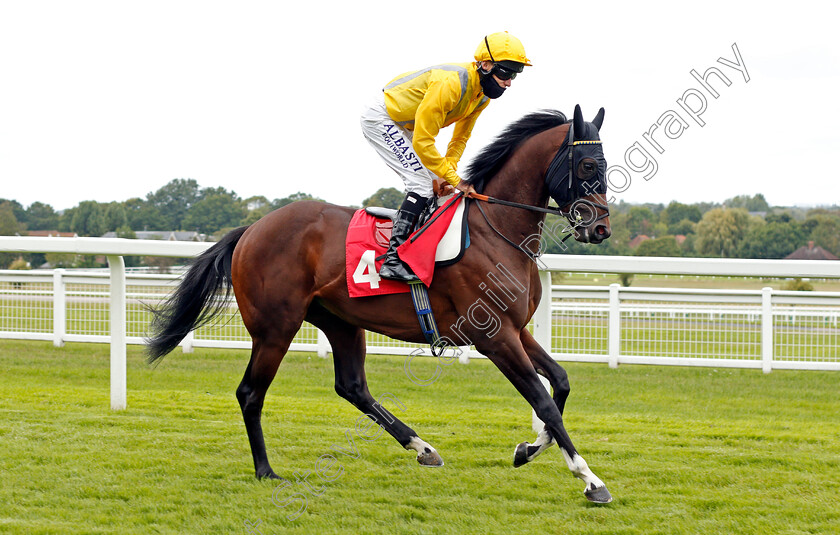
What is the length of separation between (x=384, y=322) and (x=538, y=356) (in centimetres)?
84

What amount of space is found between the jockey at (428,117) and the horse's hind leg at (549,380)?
80 cm

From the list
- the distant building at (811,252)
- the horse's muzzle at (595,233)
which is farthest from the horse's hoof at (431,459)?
the distant building at (811,252)

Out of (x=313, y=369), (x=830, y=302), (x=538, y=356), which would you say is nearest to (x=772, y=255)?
(x=830, y=302)

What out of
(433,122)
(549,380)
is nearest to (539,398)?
(549,380)

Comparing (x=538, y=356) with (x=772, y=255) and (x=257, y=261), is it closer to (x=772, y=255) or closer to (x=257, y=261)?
(x=257, y=261)

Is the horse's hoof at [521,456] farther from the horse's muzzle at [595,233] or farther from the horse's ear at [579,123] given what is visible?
the horse's ear at [579,123]

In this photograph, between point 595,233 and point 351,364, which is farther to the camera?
point 351,364

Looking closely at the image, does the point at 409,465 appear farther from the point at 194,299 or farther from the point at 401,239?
the point at 194,299

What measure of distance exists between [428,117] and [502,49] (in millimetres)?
495

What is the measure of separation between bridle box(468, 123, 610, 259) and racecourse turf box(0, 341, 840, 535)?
1279 millimetres

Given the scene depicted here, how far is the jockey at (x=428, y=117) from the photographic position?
3.72 m

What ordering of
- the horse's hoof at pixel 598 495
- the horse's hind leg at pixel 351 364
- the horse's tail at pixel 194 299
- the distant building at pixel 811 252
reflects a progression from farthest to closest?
1. the distant building at pixel 811 252
2. the horse's tail at pixel 194 299
3. the horse's hind leg at pixel 351 364
4. the horse's hoof at pixel 598 495

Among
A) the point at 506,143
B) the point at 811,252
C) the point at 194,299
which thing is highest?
the point at 506,143

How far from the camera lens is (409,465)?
4.13 metres
